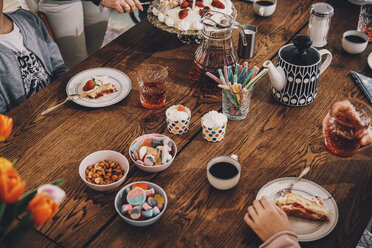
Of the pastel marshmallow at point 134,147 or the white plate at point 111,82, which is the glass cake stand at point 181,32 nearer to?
the white plate at point 111,82

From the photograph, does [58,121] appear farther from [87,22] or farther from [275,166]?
[87,22]

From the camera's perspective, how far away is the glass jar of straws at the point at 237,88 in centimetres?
145


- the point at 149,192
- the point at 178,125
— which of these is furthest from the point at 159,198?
the point at 178,125

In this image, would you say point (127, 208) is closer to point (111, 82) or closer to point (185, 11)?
point (111, 82)

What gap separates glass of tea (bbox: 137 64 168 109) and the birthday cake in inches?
11.8

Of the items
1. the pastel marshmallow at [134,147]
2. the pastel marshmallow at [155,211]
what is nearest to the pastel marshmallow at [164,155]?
the pastel marshmallow at [134,147]

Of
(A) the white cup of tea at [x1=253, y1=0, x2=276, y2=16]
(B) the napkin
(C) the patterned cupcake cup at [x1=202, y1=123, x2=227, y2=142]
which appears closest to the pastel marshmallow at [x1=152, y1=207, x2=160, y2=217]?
(C) the patterned cupcake cup at [x1=202, y1=123, x2=227, y2=142]

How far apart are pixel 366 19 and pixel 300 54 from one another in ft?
2.22

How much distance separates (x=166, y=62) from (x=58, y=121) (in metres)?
0.59

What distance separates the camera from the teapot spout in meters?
1.50

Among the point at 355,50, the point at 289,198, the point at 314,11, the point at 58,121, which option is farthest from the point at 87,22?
the point at 289,198

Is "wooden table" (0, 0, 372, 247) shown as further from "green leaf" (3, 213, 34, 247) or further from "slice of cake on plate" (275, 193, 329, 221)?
"green leaf" (3, 213, 34, 247)

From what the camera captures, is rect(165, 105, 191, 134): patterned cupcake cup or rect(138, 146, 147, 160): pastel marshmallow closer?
rect(138, 146, 147, 160): pastel marshmallow

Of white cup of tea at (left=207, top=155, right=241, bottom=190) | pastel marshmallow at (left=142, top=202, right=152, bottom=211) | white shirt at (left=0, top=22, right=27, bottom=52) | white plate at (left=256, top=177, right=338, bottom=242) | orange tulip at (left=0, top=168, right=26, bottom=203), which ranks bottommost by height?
white plate at (left=256, top=177, right=338, bottom=242)
